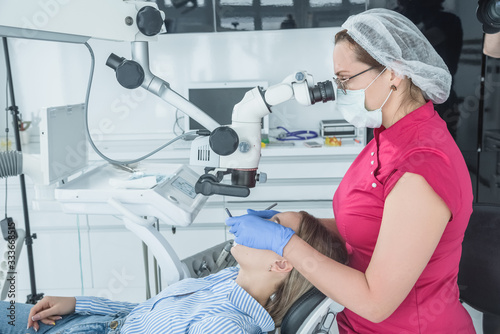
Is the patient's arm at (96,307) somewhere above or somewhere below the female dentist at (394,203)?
below

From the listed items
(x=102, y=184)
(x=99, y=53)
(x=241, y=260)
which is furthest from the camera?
(x=99, y=53)

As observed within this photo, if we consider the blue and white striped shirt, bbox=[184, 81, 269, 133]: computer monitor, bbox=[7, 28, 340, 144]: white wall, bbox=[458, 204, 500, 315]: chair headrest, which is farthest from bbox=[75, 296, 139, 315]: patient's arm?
bbox=[7, 28, 340, 144]: white wall

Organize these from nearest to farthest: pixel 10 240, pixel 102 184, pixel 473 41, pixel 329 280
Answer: pixel 329 280
pixel 102 184
pixel 10 240
pixel 473 41

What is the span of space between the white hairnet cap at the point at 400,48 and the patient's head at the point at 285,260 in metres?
0.48

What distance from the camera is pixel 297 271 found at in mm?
1353

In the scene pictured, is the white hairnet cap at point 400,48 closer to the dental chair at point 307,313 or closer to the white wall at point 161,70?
the dental chair at point 307,313

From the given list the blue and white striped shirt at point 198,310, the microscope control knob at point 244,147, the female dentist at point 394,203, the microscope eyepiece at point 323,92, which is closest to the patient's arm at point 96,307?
the blue and white striped shirt at point 198,310

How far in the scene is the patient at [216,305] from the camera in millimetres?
1331

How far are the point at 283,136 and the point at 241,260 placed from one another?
76.9 inches

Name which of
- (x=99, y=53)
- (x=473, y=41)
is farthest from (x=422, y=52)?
(x=99, y=53)

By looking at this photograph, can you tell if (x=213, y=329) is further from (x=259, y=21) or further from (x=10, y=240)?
(x=259, y=21)

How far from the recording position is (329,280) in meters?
1.11

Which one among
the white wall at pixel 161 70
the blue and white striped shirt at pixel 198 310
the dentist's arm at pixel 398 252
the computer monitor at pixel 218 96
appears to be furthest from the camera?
the white wall at pixel 161 70

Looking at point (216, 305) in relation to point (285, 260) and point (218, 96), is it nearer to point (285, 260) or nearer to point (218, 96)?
point (285, 260)
